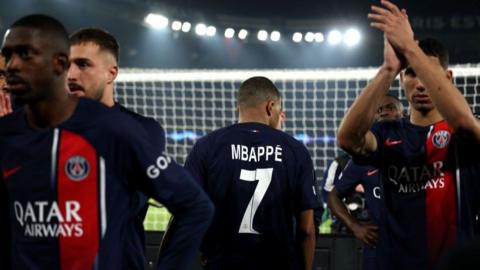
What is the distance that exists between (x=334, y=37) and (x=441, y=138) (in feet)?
77.7

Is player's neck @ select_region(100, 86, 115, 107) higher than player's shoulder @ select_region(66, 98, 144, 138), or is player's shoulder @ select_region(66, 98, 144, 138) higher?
player's neck @ select_region(100, 86, 115, 107)

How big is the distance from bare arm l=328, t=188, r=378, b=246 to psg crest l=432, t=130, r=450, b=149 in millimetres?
953

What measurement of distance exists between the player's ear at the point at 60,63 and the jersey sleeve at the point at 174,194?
33cm

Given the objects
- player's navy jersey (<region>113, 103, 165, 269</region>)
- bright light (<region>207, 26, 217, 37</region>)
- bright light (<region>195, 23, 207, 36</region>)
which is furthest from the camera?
bright light (<region>195, 23, 207, 36</region>)

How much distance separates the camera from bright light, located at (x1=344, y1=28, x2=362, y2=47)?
25.6m

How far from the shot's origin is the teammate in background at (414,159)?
3295mm

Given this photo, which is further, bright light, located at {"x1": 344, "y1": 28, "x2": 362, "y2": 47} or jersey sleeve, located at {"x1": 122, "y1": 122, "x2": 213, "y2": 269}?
bright light, located at {"x1": 344, "y1": 28, "x2": 362, "y2": 47}

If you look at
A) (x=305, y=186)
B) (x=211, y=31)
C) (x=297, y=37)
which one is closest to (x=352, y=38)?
(x=297, y=37)

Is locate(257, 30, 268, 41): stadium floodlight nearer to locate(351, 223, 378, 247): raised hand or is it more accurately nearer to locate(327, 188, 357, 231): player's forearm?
locate(327, 188, 357, 231): player's forearm

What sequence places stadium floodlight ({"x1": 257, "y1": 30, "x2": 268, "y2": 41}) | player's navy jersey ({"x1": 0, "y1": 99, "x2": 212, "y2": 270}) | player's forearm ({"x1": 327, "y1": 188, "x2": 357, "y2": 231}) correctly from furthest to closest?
1. stadium floodlight ({"x1": 257, "y1": 30, "x2": 268, "y2": 41})
2. player's forearm ({"x1": 327, "y1": 188, "x2": 357, "y2": 231})
3. player's navy jersey ({"x1": 0, "y1": 99, "x2": 212, "y2": 270})

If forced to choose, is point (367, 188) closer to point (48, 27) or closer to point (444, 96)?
point (444, 96)

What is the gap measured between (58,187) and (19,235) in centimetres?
21

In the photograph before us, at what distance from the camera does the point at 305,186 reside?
4.38 meters

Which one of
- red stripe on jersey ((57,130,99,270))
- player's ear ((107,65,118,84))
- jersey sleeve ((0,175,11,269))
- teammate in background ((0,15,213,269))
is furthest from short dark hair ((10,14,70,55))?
player's ear ((107,65,118,84))
